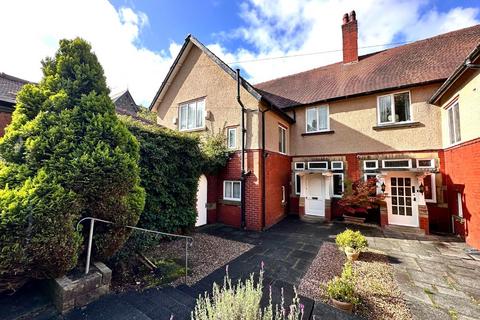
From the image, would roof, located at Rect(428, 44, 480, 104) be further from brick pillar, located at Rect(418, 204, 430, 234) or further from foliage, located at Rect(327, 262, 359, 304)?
foliage, located at Rect(327, 262, 359, 304)

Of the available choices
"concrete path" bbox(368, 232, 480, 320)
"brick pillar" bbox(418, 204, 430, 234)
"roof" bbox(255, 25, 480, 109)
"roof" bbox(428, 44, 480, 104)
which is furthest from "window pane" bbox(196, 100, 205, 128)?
"brick pillar" bbox(418, 204, 430, 234)

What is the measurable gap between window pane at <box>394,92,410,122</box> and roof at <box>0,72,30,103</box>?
14854mm

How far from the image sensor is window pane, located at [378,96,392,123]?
955cm

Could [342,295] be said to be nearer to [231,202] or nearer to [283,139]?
[231,202]

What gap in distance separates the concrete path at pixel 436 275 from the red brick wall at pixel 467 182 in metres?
0.60

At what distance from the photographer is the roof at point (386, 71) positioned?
9219 millimetres

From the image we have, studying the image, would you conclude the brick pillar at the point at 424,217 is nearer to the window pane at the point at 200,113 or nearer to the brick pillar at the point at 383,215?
the brick pillar at the point at 383,215

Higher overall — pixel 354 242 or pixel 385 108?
pixel 385 108

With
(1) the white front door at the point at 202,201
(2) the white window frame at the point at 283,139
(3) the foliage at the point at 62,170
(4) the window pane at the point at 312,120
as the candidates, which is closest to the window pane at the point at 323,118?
(4) the window pane at the point at 312,120

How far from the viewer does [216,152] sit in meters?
8.96

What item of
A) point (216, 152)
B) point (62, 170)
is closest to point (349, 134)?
point (216, 152)

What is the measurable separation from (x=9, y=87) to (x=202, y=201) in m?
9.05

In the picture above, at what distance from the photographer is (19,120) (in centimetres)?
346

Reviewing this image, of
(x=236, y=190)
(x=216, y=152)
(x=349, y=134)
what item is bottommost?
(x=236, y=190)
